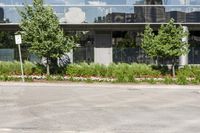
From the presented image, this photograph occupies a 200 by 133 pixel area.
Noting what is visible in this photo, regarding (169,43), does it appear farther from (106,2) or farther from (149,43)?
(106,2)

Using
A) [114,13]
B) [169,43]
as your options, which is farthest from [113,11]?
[169,43]

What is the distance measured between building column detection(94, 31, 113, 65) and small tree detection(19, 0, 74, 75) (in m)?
5.52

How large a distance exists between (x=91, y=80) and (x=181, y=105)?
35.6 ft

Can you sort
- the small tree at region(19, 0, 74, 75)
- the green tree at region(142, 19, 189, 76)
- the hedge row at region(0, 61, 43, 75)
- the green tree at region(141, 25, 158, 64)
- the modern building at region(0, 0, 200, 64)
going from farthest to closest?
the modern building at region(0, 0, 200, 64)
the hedge row at region(0, 61, 43, 75)
the green tree at region(141, 25, 158, 64)
the green tree at region(142, 19, 189, 76)
the small tree at region(19, 0, 74, 75)

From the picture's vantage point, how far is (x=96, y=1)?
3275 centimetres

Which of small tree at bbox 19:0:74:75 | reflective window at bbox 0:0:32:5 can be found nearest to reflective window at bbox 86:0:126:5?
reflective window at bbox 0:0:32:5

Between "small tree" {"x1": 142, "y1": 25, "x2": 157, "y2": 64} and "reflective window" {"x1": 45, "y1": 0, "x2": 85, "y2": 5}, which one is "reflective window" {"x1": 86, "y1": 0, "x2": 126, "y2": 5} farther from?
"small tree" {"x1": 142, "y1": 25, "x2": 157, "y2": 64}

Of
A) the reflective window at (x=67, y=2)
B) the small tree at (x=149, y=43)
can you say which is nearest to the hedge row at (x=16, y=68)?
the reflective window at (x=67, y=2)

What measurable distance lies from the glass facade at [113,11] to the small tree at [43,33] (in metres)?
2.95

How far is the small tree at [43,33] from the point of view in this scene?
2841 centimetres

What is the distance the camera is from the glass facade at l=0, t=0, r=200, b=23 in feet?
104

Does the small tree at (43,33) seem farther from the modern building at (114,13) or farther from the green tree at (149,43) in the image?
the green tree at (149,43)

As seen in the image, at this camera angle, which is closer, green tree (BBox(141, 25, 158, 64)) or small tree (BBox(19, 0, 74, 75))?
small tree (BBox(19, 0, 74, 75))

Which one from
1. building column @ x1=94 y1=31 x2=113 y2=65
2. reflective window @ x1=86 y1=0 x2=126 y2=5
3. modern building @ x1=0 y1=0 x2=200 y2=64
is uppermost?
reflective window @ x1=86 y1=0 x2=126 y2=5
